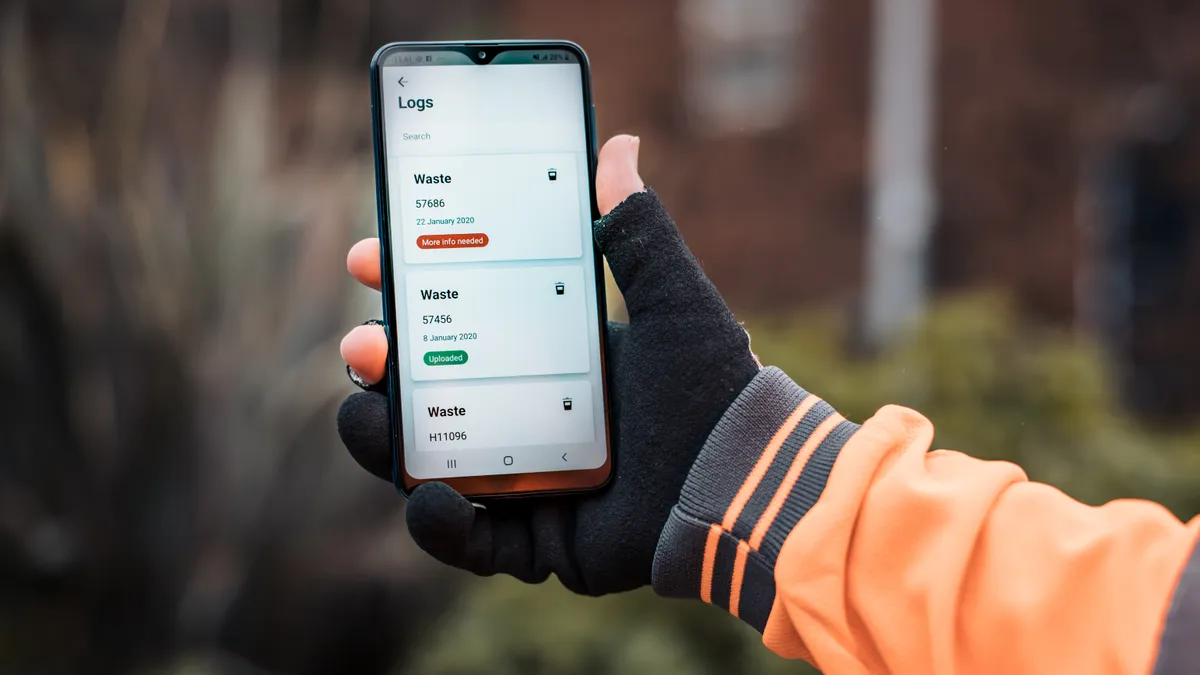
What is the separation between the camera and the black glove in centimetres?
99

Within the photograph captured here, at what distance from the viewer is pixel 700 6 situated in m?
5.18

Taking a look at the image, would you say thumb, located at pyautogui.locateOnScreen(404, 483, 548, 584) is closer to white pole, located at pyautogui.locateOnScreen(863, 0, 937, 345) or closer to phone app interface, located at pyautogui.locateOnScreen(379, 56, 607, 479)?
phone app interface, located at pyautogui.locateOnScreen(379, 56, 607, 479)

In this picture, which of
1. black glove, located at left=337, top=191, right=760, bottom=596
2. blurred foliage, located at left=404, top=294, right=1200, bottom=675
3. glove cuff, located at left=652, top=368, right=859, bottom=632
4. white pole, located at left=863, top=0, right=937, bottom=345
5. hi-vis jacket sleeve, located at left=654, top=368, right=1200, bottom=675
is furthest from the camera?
white pole, located at left=863, top=0, right=937, bottom=345

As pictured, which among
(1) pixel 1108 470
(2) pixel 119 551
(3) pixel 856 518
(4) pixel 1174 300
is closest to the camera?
(3) pixel 856 518

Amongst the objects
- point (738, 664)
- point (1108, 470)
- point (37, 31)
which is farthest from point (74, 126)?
point (1108, 470)

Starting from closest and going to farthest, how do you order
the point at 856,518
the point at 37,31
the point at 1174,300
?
1. the point at 856,518
2. the point at 37,31
3. the point at 1174,300

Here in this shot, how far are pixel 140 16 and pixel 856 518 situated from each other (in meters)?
2.88

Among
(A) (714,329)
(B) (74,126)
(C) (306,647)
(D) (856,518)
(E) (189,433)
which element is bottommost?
(C) (306,647)

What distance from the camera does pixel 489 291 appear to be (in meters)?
1.06

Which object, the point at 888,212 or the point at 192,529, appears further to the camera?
the point at 888,212

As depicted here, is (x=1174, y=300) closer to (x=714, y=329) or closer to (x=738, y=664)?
(x=738, y=664)

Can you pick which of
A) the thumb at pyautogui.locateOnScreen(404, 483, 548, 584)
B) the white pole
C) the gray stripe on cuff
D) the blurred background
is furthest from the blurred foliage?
the white pole

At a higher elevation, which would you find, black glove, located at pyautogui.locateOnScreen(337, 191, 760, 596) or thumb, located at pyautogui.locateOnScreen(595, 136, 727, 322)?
thumb, located at pyautogui.locateOnScreen(595, 136, 727, 322)

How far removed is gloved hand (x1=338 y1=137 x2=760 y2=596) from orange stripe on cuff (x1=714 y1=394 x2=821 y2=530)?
0.22 ft
